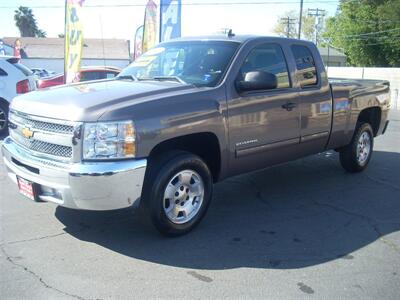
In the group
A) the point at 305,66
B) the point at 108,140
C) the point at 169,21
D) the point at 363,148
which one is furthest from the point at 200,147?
the point at 169,21

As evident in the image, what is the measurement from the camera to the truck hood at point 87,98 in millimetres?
4093

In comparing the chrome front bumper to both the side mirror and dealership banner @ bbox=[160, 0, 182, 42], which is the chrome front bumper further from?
dealership banner @ bbox=[160, 0, 182, 42]

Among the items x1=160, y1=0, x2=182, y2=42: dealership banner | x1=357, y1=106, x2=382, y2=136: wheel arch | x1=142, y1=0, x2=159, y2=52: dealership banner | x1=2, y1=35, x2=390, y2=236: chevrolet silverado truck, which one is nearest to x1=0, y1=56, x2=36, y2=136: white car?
x1=160, y1=0, x2=182, y2=42: dealership banner

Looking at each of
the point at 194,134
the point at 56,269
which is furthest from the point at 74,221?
the point at 194,134

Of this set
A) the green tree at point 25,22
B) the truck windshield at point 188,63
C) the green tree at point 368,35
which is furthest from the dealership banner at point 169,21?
the green tree at point 25,22

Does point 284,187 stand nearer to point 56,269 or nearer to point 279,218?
point 279,218

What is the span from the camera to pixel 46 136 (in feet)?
14.0

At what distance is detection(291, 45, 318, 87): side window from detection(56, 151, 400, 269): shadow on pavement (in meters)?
1.46

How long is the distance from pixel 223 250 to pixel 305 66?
9.21 ft

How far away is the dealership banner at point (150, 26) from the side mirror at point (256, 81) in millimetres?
9226

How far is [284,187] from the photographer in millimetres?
6594

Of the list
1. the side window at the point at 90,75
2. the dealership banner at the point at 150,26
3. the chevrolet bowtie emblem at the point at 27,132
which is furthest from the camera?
the side window at the point at 90,75

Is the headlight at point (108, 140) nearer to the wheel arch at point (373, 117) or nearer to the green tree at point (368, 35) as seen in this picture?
the wheel arch at point (373, 117)

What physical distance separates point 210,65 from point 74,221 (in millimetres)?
2176
